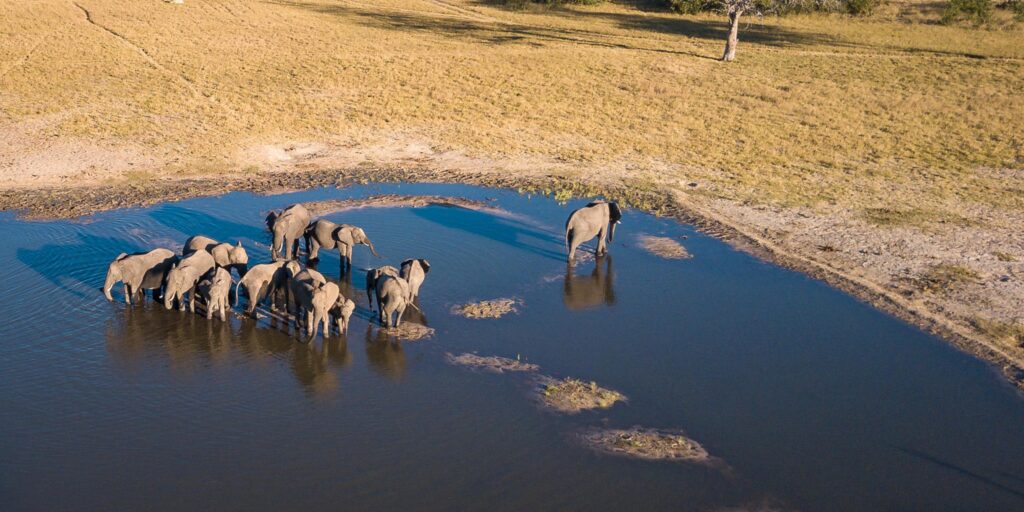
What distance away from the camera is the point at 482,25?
65.6 metres

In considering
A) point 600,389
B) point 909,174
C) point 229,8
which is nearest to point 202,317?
point 600,389

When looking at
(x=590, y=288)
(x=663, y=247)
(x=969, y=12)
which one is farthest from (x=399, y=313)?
(x=969, y=12)

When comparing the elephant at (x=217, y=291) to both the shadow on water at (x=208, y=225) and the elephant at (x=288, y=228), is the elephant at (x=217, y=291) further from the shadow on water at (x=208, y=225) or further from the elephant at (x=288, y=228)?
the shadow on water at (x=208, y=225)

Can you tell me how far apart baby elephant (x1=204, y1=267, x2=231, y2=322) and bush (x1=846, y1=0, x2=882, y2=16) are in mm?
62133

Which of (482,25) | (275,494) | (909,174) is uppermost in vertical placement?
(482,25)

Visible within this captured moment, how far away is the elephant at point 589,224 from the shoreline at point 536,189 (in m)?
3.71

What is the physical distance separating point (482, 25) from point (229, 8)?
18.9m

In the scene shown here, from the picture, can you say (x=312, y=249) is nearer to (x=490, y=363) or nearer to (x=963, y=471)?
(x=490, y=363)

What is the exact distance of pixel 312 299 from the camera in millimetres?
17672

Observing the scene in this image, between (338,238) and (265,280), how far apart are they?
2750 millimetres

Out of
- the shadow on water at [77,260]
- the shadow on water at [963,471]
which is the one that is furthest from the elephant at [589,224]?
the shadow on water at [77,260]

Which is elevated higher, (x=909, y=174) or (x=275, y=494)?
(x=909, y=174)

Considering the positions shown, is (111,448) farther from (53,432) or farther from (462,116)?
(462,116)

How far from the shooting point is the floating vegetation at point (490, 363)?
17.1 metres
